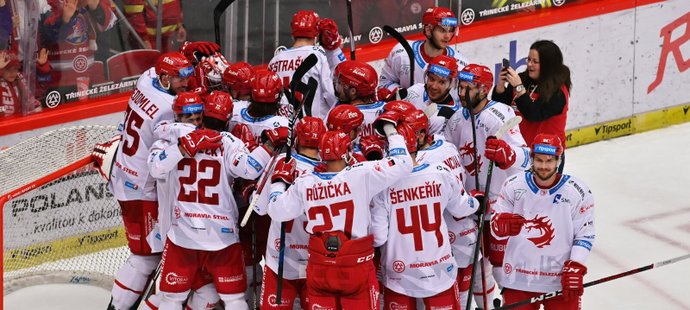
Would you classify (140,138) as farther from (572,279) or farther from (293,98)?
(572,279)

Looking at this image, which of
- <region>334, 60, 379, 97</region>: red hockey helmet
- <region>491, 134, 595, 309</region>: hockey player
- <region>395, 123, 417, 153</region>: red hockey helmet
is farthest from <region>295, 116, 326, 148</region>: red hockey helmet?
<region>491, 134, 595, 309</region>: hockey player

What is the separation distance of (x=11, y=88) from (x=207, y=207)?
2297mm

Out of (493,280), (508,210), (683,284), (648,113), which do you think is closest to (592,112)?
(648,113)

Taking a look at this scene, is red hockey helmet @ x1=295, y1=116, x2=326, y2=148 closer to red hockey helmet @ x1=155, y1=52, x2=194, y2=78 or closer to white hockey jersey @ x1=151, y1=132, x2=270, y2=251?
white hockey jersey @ x1=151, y1=132, x2=270, y2=251

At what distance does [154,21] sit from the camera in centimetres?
777

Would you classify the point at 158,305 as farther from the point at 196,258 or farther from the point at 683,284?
the point at 683,284

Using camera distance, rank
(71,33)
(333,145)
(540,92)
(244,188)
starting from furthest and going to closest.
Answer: (71,33) < (540,92) < (244,188) < (333,145)

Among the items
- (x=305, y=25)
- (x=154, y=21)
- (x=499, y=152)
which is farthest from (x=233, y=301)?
(x=154, y=21)

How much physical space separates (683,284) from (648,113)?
Answer: 3157 millimetres

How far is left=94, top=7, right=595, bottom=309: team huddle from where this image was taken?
5141 mm

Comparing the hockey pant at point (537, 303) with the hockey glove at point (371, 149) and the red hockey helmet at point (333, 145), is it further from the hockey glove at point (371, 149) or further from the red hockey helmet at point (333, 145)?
the red hockey helmet at point (333, 145)

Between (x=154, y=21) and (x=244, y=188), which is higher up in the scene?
(x=154, y=21)

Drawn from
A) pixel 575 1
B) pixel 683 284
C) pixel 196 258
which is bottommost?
pixel 683 284

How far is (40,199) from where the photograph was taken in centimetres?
700
